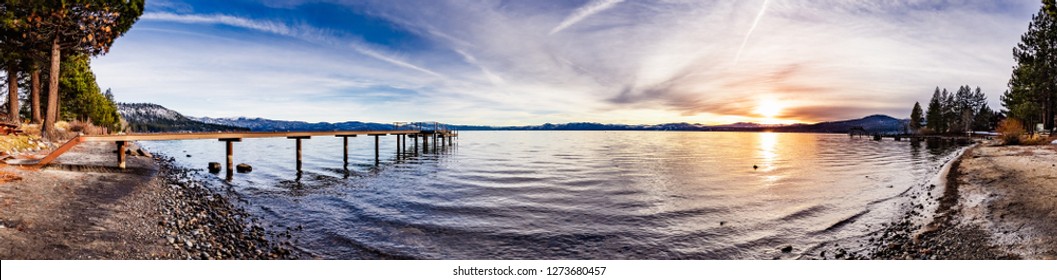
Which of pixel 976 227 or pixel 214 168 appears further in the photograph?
pixel 214 168

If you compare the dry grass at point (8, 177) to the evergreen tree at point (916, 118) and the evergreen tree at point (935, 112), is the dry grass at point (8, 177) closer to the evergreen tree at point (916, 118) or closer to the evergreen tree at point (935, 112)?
the evergreen tree at point (935, 112)

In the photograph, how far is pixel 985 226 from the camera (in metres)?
10.1

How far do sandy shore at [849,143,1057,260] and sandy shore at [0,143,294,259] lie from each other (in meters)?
14.1

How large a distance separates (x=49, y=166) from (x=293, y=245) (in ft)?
43.3

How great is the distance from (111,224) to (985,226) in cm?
2005

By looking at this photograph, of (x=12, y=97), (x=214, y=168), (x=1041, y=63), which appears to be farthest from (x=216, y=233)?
(x=1041, y=63)

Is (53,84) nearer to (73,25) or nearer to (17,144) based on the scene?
(73,25)

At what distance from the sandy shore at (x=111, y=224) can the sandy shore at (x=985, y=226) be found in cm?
1410

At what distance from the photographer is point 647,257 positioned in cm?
961

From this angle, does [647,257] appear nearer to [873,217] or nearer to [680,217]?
[680,217]

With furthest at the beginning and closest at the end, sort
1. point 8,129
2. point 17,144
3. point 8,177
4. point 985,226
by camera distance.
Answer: point 8,129 < point 17,144 < point 8,177 < point 985,226

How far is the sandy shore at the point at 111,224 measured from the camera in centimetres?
711

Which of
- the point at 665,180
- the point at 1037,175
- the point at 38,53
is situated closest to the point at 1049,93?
the point at 1037,175

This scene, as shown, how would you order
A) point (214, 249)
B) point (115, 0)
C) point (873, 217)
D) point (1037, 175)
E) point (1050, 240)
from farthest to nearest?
point (115, 0), point (1037, 175), point (873, 217), point (214, 249), point (1050, 240)
